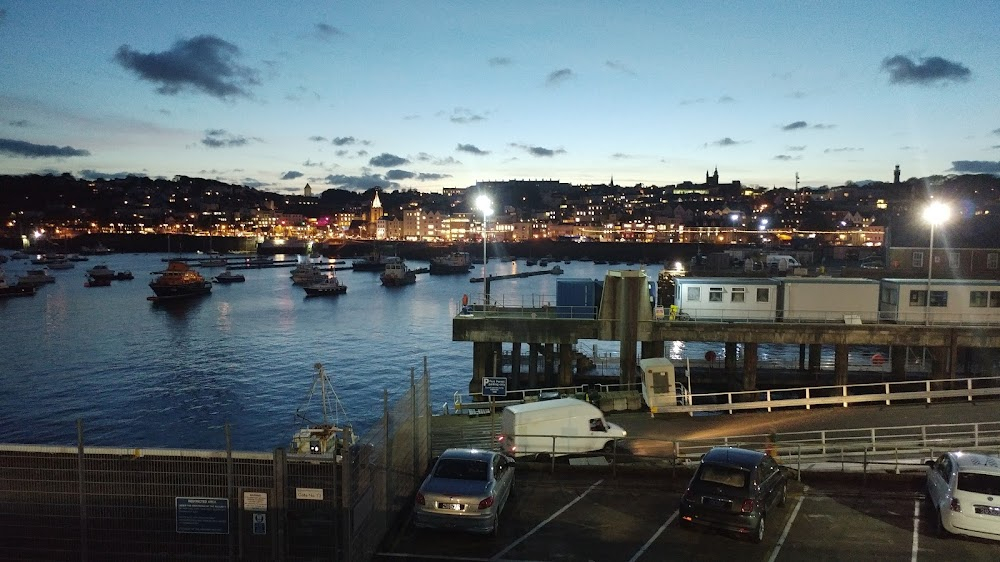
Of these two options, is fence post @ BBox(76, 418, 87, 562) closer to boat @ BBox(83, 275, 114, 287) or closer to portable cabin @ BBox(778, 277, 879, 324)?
portable cabin @ BBox(778, 277, 879, 324)

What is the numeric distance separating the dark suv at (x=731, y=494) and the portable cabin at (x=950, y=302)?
25544 millimetres

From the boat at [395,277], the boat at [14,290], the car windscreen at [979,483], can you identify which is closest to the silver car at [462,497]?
the car windscreen at [979,483]

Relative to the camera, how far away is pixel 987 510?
11547mm

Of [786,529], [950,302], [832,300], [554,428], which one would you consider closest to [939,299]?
[950,302]

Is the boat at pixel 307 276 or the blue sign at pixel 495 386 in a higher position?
the blue sign at pixel 495 386

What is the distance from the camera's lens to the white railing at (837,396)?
80.2 feet

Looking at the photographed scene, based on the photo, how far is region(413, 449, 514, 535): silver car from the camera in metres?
11.5

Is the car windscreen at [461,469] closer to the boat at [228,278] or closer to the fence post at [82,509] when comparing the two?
the fence post at [82,509]

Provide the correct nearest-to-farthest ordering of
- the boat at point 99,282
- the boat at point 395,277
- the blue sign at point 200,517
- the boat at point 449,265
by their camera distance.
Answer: the blue sign at point 200,517 < the boat at point 99,282 < the boat at point 395,277 < the boat at point 449,265

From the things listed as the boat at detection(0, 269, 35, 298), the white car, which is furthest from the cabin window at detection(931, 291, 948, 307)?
the boat at detection(0, 269, 35, 298)

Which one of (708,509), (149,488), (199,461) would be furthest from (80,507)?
(708,509)

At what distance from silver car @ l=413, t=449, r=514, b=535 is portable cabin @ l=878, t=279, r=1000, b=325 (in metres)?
28.7

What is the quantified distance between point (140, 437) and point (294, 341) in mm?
28477

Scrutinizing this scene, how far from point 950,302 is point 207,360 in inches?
1934
